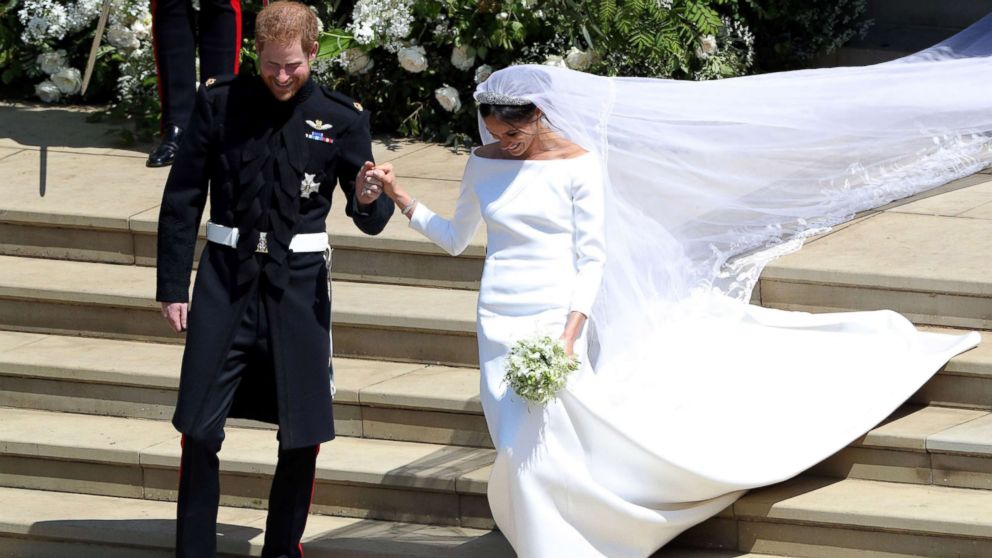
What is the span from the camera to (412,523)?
5.88 metres

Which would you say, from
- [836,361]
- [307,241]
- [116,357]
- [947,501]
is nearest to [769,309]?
[836,361]

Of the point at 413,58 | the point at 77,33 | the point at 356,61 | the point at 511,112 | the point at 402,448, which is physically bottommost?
the point at 402,448

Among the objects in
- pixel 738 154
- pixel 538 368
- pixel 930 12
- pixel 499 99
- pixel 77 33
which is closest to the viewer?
pixel 538 368

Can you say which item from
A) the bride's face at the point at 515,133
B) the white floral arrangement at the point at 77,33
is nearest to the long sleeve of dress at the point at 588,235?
the bride's face at the point at 515,133

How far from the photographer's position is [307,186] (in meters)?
5.10

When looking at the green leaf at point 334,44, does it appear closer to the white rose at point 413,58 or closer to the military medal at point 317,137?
the white rose at point 413,58

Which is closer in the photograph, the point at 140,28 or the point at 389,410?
the point at 389,410

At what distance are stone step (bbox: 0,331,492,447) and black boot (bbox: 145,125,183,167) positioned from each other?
131 cm

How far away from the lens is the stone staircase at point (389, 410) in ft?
17.9

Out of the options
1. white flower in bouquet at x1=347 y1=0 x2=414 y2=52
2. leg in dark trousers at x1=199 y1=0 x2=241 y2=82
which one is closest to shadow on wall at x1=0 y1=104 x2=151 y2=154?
leg in dark trousers at x1=199 y1=0 x2=241 y2=82

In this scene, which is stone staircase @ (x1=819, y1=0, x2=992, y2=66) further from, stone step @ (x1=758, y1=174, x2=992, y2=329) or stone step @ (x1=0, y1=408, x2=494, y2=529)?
stone step @ (x1=0, y1=408, x2=494, y2=529)

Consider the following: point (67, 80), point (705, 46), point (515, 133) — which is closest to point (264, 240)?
point (515, 133)

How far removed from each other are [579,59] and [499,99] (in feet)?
10.7

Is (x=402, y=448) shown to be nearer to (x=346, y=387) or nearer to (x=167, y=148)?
(x=346, y=387)
